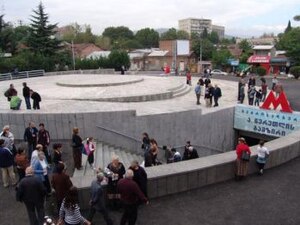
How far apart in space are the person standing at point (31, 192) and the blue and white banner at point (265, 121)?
12.8 meters

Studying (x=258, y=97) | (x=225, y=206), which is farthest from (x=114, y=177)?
(x=258, y=97)

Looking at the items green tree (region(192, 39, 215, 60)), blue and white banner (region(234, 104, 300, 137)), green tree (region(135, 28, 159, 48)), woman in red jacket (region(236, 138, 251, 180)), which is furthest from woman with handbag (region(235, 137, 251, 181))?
green tree (region(135, 28, 159, 48))

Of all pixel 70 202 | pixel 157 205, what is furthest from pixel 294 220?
pixel 70 202

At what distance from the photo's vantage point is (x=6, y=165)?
8.57 meters

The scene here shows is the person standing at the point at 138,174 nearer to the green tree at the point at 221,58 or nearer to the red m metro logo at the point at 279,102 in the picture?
the red m metro logo at the point at 279,102

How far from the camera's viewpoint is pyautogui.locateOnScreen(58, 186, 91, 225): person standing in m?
5.33

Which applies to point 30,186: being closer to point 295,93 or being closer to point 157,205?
point 157,205

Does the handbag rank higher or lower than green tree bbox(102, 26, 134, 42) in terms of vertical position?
lower

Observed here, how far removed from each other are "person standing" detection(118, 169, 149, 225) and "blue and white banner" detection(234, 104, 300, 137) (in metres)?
11.7

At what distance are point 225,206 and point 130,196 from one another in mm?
2432

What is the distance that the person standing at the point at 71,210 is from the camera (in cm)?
533

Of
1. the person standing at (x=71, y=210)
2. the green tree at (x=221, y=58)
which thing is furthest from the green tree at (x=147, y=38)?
the person standing at (x=71, y=210)

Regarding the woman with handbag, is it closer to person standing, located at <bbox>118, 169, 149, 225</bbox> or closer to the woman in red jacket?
the woman in red jacket

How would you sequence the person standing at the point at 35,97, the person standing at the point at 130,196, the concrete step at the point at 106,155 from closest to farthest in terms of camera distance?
the person standing at the point at 130,196
the concrete step at the point at 106,155
the person standing at the point at 35,97
